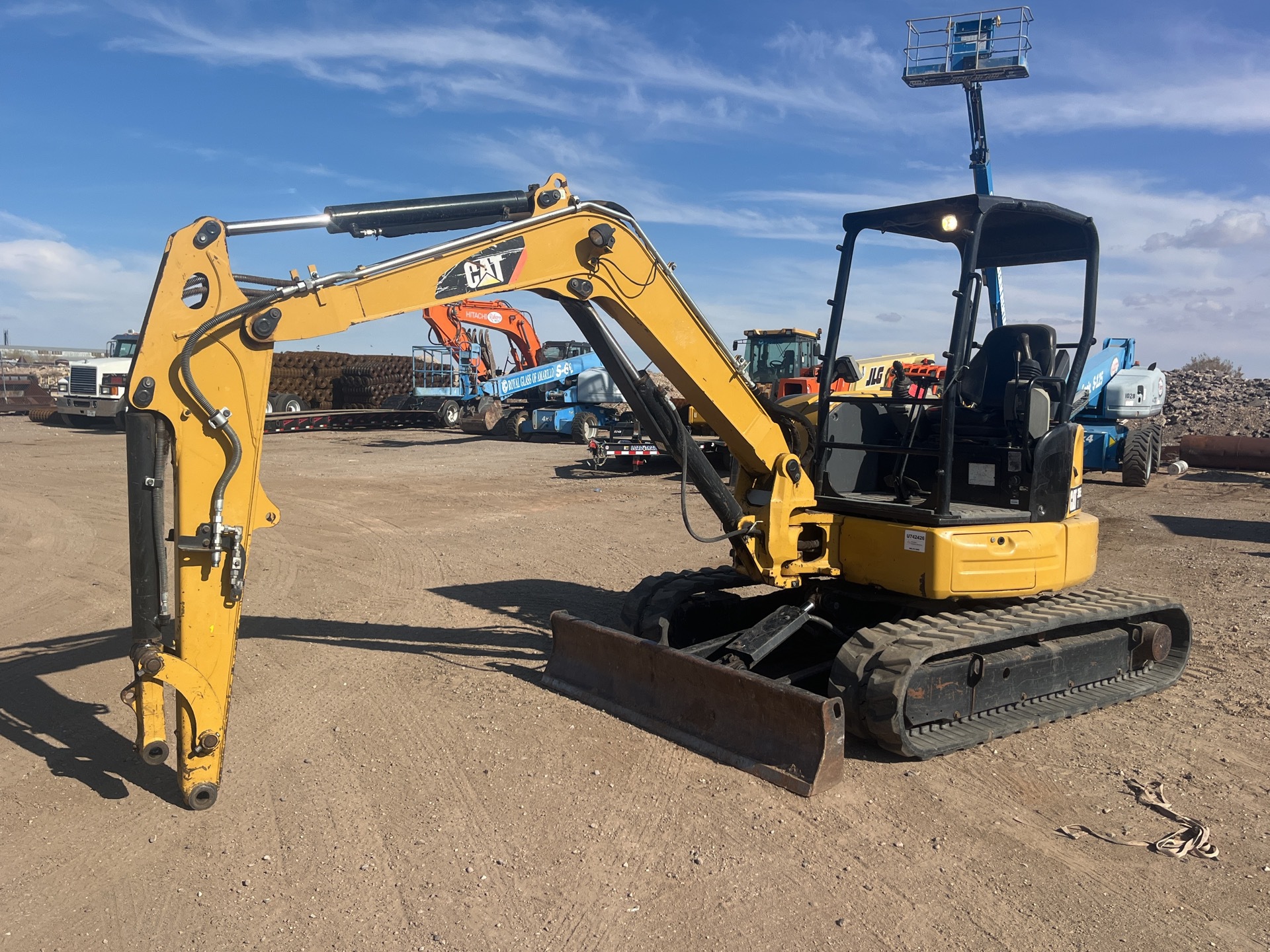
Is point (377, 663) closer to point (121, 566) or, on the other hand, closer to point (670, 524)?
point (121, 566)

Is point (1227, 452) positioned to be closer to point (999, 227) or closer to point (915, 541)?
point (999, 227)

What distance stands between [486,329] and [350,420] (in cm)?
516

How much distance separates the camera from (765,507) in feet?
20.2

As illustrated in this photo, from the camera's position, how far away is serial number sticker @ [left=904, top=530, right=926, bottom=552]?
571 cm

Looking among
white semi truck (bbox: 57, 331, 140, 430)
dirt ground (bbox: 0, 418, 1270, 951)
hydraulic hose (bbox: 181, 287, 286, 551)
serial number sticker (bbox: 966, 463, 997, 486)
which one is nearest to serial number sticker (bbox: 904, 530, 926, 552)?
serial number sticker (bbox: 966, 463, 997, 486)

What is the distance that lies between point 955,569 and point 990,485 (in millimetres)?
980

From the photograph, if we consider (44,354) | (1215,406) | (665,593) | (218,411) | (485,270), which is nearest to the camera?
(218,411)

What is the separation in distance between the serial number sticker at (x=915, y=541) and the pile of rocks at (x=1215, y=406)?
70.2 ft

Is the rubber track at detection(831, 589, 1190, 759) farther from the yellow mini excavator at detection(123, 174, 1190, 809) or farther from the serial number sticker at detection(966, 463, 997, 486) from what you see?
the serial number sticker at detection(966, 463, 997, 486)

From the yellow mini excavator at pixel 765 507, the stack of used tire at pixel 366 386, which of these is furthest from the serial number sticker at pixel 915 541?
the stack of used tire at pixel 366 386

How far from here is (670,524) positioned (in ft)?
43.8

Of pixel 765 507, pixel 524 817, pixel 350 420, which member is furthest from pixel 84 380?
pixel 524 817

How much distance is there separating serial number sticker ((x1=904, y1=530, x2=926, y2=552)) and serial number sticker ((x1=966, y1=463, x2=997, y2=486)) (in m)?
0.97

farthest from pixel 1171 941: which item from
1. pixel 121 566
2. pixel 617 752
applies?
pixel 121 566
